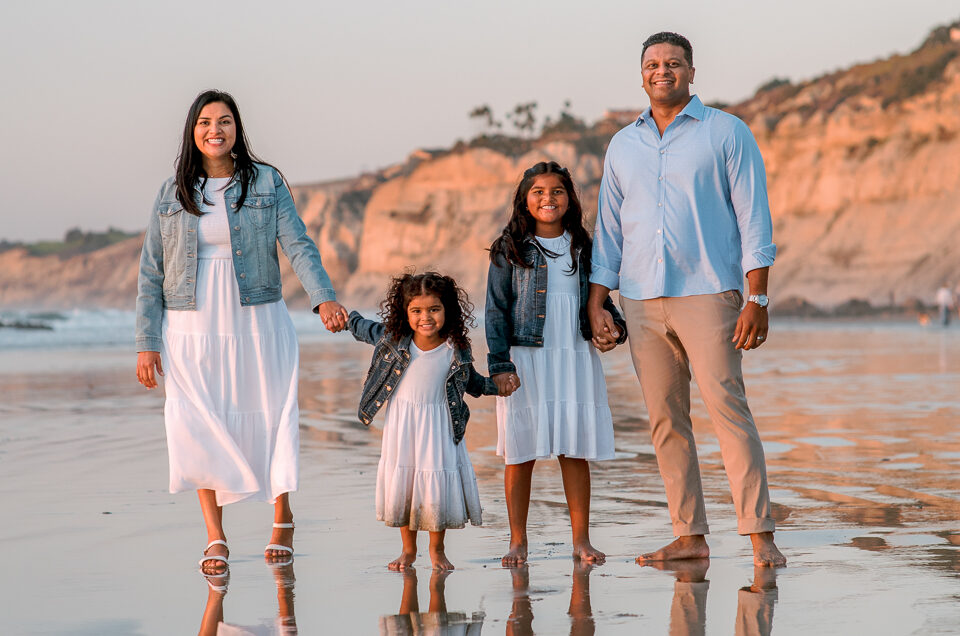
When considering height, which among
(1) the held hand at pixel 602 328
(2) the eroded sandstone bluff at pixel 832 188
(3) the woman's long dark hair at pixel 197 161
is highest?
(2) the eroded sandstone bluff at pixel 832 188

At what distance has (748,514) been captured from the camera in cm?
468

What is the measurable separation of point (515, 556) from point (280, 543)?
1.03 meters

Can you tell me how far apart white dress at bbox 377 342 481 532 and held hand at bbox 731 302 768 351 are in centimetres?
121

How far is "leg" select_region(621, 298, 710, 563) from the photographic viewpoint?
4.98 meters

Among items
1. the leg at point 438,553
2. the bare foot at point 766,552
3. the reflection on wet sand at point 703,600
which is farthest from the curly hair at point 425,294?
the bare foot at point 766,552

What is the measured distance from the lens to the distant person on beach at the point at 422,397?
191 inches

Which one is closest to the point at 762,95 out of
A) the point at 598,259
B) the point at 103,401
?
the point at 103,401

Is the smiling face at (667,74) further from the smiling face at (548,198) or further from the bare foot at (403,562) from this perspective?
the bare foot at (403,562)

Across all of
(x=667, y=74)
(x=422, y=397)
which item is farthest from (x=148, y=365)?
(x=667, y=74)

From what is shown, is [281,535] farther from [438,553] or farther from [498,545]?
[498,545]

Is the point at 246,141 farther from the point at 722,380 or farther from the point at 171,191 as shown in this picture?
the point at 722,380

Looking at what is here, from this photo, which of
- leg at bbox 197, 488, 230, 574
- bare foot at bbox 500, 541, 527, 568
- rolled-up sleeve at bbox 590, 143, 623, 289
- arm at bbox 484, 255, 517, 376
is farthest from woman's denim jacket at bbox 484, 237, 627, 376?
leg at bbox 197, 488, 230, 574

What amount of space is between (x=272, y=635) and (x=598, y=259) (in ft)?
7.53

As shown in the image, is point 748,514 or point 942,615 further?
point 748,514
